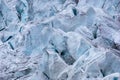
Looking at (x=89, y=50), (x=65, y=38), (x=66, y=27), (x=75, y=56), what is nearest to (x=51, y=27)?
(x=66, y=27)

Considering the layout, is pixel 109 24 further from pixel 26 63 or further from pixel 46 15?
pixel 46 15

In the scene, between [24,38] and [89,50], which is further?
[24,38]

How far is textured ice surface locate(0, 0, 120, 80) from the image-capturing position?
31.0 feet

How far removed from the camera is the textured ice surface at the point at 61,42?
31.0 ft

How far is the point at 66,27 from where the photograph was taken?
13.7 metres

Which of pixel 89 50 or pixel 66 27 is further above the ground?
pixel 89 50

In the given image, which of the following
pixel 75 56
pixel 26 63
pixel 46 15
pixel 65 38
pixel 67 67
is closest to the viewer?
pixel 67 67

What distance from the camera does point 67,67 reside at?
10.1 metres

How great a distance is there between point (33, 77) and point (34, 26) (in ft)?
13.0

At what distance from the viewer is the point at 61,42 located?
11969 mm

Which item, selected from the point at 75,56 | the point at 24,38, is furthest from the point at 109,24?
the point at 24,38

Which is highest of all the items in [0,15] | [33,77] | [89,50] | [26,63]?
[89,50]

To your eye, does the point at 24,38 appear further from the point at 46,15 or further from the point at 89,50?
the point at 89,50

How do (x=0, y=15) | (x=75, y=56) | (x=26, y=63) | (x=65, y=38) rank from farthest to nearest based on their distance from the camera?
(x=0, y=15) < (x=26, y=63) < (x=65, y=38) < (x=75, y=56)
